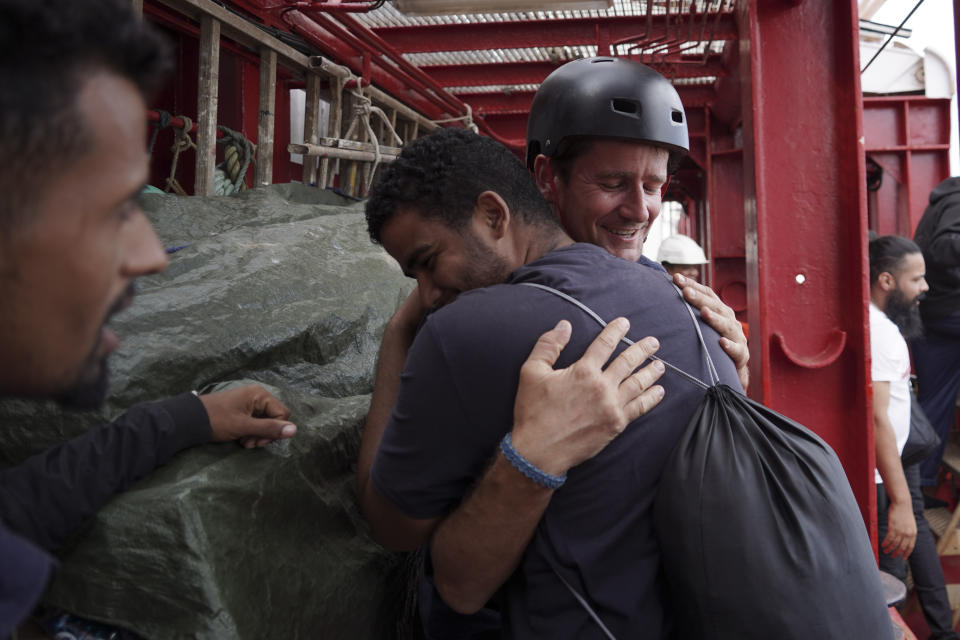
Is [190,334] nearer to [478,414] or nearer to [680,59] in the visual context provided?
[478,414]

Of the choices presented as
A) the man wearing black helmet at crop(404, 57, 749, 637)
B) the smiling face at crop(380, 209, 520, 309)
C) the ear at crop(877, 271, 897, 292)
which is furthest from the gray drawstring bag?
the ear at crop(877, 271, 897, 292)

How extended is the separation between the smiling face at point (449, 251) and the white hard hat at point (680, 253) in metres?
6.70

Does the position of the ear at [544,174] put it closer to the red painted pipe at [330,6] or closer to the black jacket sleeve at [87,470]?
the black jacket sleeve at [87,470]

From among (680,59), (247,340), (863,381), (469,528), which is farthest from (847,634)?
(680,59)

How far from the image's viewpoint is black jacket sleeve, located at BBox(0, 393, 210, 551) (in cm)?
147

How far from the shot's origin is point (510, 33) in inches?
217

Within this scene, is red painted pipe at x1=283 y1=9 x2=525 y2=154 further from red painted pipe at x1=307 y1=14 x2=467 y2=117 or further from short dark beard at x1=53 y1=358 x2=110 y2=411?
short dark beard at x1=53 y1=358 x2=110 y2=411

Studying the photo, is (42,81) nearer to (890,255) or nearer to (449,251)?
(449,251)

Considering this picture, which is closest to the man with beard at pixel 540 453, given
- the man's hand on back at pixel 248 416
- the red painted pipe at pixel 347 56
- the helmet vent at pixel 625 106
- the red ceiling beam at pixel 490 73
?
the man's hand on back at pixel 248 416

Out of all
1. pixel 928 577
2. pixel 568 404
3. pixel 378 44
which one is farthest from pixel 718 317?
pixel 928 577

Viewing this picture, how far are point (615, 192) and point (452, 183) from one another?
2.66 ft

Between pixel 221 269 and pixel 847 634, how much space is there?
84.3 inches

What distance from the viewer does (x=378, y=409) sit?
201 centimetres

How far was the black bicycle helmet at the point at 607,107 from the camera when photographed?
7.63 ft
